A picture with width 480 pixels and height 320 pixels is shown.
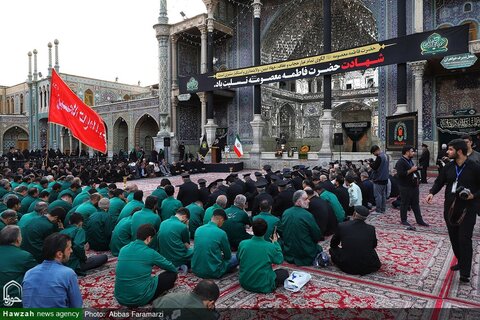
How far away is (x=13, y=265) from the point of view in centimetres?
244

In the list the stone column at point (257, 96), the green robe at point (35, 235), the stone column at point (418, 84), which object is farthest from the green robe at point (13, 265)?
the stone column at point (257, 96)

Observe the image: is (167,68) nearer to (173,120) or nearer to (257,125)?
(173,120)

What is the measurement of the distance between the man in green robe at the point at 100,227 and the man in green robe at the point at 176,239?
1.14m

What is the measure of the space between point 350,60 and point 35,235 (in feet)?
39.0

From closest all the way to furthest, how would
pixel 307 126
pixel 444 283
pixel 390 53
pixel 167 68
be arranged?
pixel 444 283
pixel 390 53
pixel 167 68
pixel 307 126

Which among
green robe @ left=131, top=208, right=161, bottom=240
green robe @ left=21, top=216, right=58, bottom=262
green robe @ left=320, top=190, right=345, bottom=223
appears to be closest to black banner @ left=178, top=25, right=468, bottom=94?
green robe @ left=320, top=190, right=345, bottom=223

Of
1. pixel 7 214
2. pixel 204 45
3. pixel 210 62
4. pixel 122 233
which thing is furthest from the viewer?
pixel 204 45

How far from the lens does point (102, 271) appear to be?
12.3 feet

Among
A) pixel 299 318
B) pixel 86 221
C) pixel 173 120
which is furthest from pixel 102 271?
pixel 173 120

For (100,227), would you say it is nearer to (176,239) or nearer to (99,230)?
(99,230)

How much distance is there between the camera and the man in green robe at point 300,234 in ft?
11.8

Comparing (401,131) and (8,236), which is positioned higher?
(401,131)

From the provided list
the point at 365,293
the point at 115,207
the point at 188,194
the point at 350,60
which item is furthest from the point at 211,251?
the point at 350,60

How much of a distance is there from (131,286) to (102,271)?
1.36m
